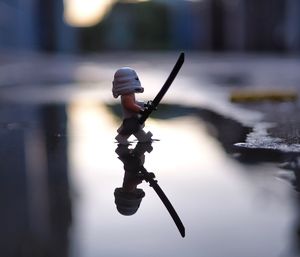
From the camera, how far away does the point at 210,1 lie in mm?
23156

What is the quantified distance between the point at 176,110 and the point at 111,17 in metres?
22.9

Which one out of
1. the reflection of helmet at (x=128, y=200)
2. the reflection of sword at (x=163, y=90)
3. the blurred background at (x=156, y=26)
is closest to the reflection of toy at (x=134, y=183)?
the reflection of helmet at (x=128, y=200)

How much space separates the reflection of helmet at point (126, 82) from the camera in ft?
8.30

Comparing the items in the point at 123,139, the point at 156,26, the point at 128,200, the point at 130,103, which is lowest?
the point at 128,200

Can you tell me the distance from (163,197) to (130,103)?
886 mm

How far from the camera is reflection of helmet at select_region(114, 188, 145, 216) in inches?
62.9

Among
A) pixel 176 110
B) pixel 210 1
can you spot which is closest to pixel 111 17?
pixel 210 1

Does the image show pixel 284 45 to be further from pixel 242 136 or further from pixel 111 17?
pixel 242 136

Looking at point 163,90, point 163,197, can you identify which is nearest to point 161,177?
point 163,197

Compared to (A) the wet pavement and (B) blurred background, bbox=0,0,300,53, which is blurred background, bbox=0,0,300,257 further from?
(B) blurred background, bbox=0,0,300,53

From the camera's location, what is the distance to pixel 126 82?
8.32 ft

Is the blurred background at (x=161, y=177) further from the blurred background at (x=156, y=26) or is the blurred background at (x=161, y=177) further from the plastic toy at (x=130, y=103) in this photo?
the blurred background at (x=156, y=26)

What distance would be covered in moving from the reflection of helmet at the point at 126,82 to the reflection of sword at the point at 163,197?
48 centimetres

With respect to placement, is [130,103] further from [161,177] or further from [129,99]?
[161,177]
